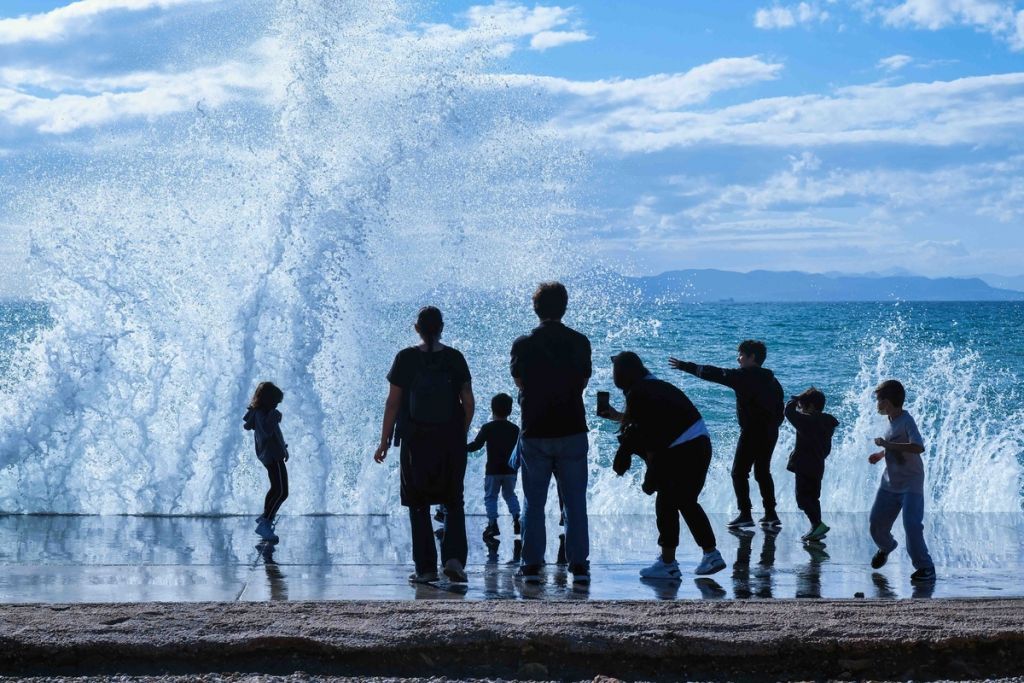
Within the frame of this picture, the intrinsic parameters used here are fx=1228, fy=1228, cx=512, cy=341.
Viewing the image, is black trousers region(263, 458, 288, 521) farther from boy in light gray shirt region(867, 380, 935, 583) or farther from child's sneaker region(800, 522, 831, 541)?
boy in light gray shirt region(867, 380, 935, 583)

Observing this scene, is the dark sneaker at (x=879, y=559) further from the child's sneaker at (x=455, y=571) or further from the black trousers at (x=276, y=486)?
the black trousers at (x=276, y=486)

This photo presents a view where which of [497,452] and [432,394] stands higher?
[432,394]

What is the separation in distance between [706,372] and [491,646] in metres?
3.89

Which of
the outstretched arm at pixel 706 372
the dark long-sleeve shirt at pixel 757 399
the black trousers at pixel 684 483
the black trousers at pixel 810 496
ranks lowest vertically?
the black trousers at pixel 810 496

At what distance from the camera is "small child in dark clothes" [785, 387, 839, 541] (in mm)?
9016

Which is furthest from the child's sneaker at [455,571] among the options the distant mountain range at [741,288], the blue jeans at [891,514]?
the distant mountain range at [741,288]

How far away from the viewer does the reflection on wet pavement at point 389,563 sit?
6.55m

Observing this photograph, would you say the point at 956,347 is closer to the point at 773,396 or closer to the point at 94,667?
the point at 773,396

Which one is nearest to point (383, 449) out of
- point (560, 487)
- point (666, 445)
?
point (560, 487)

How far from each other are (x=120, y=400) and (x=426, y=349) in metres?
6.02

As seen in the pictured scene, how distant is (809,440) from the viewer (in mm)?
9148

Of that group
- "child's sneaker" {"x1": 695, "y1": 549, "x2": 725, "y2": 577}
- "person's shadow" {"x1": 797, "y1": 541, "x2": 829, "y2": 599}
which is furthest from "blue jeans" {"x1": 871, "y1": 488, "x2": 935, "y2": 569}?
"child's sneaker" {"x1": 695, "y1": 549, "x2": 725, "y2": 577}

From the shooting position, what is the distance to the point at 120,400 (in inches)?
473

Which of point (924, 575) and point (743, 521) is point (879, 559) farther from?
point (743, 521)
